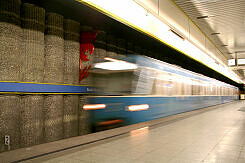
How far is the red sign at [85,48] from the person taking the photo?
6.81m

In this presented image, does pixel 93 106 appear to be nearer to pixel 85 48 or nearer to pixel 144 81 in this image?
pixel 85 48

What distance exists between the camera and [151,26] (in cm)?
712

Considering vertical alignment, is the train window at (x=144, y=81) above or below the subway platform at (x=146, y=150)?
above

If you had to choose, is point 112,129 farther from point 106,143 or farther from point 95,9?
point 95,9

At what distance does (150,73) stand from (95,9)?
12.2 feet

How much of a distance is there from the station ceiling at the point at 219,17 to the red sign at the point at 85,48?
3451 millimetres

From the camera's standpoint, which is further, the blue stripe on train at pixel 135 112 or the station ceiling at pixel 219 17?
the station ceiling at pixel 219 17

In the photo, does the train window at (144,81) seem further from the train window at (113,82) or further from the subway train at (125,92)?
the train window at (113,82)

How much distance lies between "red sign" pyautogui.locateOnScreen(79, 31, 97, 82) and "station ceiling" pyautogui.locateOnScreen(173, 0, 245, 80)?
3.45 meters

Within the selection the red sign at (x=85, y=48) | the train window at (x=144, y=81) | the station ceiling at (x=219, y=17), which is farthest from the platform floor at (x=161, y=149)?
the station ceiling at (x=219, y=17)

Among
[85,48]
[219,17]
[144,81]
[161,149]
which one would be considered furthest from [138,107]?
[219,17]

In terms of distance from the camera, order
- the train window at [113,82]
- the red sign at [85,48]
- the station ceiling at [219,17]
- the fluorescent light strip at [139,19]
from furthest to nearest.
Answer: the station ceiling at [219,17], the train window at [113,82], the red sign at [85,48], the fluorescent light strip at [139,19]

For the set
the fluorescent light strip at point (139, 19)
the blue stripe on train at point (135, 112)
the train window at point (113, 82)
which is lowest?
the blue stripe on train at point (135, 112)

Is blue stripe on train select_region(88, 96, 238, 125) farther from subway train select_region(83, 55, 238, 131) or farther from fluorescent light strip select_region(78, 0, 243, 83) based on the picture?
fluorescent light strip select_region(78, 0, 243, 83)
